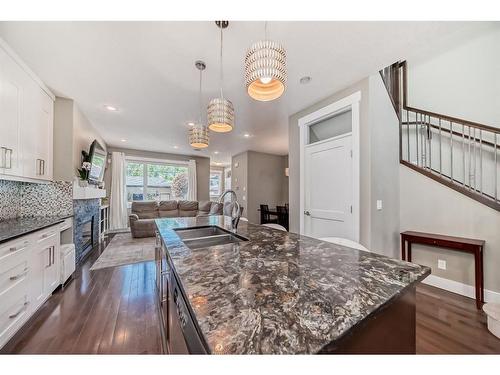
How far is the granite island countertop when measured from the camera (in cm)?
47

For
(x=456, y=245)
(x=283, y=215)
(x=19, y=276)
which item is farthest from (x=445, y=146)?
(x=19, y=276)

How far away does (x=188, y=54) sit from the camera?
79.6 inches

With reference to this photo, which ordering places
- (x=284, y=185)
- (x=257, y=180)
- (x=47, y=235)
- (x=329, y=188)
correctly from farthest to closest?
(x=284, y=185)
(x=257, y=180)
(x=329, y=188)
(x=47, y=235)

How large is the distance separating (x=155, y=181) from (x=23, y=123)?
496cm

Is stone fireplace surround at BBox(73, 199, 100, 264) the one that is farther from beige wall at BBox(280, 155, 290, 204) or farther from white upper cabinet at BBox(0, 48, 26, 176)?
beige wall at BBox(280, 155, 290, 204)

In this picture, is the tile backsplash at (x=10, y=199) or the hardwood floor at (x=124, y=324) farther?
the tile backsplash at (x=10, y=199)

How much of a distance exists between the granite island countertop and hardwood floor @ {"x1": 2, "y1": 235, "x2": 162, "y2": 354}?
110 centimetres

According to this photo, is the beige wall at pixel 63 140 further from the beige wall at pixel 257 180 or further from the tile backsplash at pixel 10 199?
the beige wall at pixel 257 180

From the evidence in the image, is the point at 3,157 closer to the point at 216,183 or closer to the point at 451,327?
the point at 451,327

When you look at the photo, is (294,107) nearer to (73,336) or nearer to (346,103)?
(346,103)

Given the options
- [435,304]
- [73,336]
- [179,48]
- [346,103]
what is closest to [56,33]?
[179,48]

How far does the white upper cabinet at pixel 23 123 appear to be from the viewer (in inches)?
76.3

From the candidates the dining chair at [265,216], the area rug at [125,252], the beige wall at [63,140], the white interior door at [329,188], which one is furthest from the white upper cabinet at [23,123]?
the dining chair at [265,216]

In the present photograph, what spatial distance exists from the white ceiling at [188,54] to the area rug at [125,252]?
8.53 ft
